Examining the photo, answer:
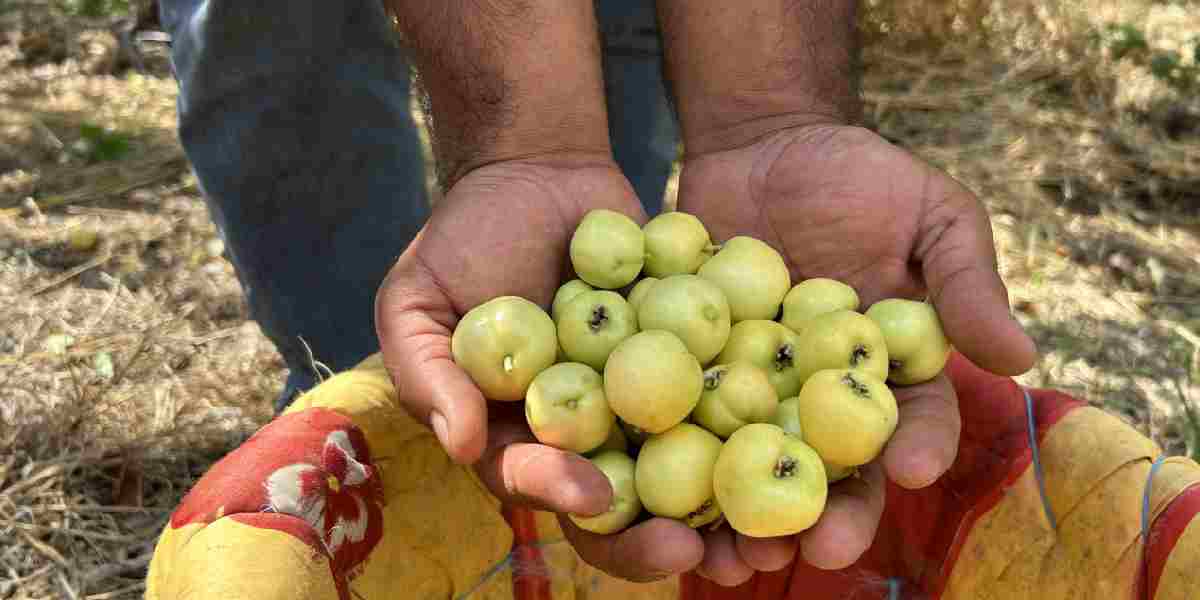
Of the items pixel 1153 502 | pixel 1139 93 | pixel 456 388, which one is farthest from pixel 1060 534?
pixel 1139 93

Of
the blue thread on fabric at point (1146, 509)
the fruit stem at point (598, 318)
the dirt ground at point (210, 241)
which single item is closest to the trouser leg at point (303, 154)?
the dirt ground at point (210, 241)

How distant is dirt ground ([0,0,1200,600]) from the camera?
2.72 m

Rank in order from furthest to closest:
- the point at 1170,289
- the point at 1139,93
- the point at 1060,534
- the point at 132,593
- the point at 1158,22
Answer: the point at 1158,22, the point at 1139,93, the point at 1170,289, the point at 132,593, the point at 1060,534

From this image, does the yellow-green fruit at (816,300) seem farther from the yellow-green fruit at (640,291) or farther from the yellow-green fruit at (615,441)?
the yellow-green fruit at (615,441)

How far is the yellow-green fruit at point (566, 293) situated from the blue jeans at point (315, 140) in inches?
41.7

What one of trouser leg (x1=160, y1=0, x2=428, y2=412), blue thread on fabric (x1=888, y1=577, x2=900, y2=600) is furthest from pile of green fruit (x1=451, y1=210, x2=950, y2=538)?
trouser leg (x1=160, y1=0, x2=428, y2=412)

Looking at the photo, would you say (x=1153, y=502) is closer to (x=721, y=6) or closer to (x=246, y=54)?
(x=721, y=6)

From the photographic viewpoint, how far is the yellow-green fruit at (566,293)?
1996 millimetres

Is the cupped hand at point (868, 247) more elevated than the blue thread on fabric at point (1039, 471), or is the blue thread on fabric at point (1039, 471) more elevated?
the cupped hand at point (868, 247)

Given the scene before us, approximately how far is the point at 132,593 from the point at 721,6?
1886mm

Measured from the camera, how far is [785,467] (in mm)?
1595

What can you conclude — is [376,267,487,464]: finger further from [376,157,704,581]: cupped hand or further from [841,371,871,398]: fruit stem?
[841,371,871,398]: fruit stem

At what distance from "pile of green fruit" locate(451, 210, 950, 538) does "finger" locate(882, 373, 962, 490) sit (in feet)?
0.09

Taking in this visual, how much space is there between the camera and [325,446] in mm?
1957
